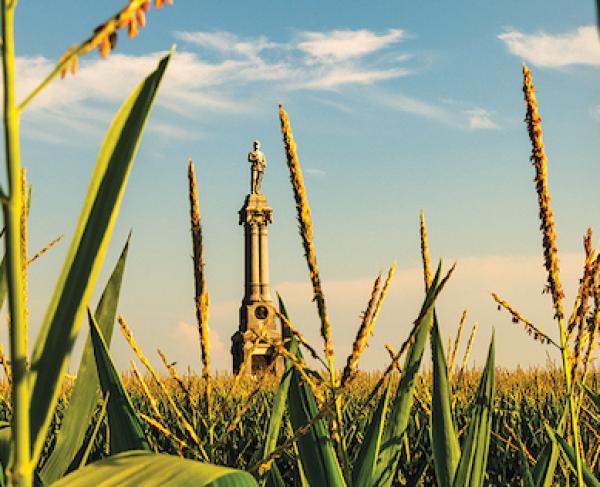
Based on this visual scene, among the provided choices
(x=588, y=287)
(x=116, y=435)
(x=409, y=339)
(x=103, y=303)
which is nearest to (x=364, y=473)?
(x=409, y=339)

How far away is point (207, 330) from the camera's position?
1824 millimetres

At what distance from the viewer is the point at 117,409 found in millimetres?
1208

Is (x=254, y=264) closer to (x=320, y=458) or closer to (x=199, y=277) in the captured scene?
(x=199, y=277)

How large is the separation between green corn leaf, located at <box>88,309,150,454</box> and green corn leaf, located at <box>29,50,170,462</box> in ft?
1.51

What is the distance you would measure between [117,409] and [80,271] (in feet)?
1.72

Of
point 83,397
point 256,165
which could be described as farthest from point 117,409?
point 256,165

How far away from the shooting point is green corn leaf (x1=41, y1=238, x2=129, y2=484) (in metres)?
1.22

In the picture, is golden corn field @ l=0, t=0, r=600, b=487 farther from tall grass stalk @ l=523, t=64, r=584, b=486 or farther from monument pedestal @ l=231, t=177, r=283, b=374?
monument pedestal @ l=231, t=177, r=283, b=374

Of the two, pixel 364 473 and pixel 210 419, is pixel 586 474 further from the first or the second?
pixel 210 419

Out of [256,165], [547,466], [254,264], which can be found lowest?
[547,466]

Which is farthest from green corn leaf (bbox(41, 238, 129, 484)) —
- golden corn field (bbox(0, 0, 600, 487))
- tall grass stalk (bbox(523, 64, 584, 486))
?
tall grass stalk (bbox(523, 64, 584, 486))

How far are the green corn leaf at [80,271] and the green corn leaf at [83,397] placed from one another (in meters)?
0.49

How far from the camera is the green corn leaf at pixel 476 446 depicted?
1.50 metres

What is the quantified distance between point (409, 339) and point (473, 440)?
40 centimetres
